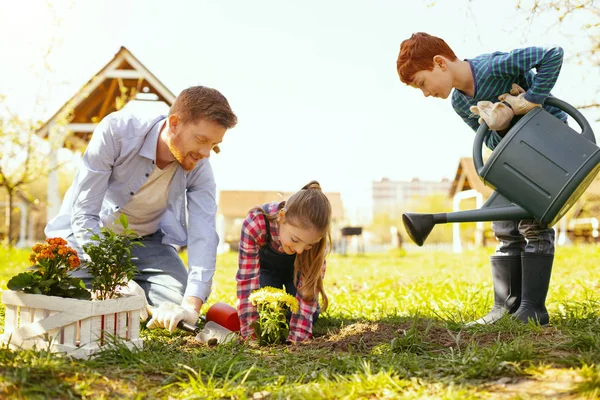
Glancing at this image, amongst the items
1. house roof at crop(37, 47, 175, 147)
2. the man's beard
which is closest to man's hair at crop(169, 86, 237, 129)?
the man's beard

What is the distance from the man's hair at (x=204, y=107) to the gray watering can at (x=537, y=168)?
1031 millimetres

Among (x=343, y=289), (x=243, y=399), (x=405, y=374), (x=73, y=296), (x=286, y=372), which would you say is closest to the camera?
(x=243, y=399)

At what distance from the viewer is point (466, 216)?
246 cm

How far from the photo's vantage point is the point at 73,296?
2.22 meters

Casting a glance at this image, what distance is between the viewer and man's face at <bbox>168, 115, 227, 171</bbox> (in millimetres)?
2723

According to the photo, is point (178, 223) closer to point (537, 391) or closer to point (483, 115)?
point (483, 115)

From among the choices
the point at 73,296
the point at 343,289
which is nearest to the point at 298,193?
the point at 73,296

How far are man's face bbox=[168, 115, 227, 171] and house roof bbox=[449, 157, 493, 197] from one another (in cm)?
1492

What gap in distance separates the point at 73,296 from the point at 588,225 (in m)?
23.1

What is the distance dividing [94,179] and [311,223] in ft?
4.09

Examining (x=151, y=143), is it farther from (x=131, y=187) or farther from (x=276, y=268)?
(x=276, y=268)

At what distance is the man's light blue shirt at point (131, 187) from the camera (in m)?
2.91

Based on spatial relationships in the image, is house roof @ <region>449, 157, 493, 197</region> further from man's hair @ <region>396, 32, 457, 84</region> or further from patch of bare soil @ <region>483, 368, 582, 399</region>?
patch of bare soil @ <region>483, 368, 582, 399</region>

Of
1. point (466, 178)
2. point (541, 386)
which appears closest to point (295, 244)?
point (541, 386)
